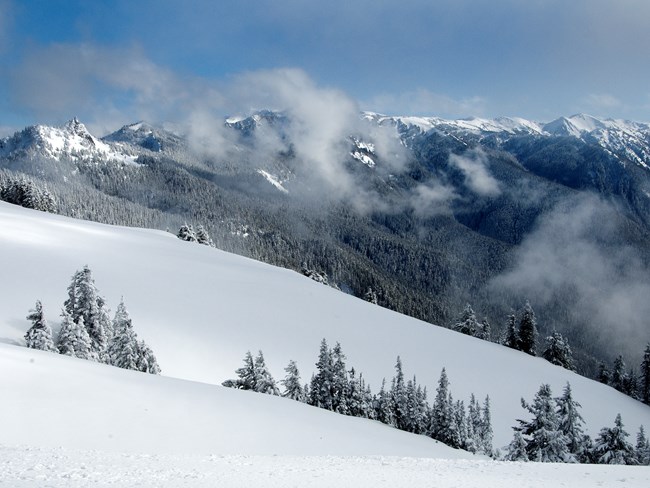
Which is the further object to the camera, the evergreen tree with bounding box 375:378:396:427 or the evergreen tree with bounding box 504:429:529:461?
the evergreen tree with bounding box 375:378:396:427

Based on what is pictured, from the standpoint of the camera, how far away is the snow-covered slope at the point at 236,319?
115ft

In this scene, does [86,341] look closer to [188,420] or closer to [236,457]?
[188,420]

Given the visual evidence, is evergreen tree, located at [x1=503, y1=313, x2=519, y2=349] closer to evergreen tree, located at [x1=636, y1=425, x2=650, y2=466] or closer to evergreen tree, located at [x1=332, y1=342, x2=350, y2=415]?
evergreen tree, located at [x1=636, y1=425, x2=650, y2=466]

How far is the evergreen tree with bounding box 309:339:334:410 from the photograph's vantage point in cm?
3350

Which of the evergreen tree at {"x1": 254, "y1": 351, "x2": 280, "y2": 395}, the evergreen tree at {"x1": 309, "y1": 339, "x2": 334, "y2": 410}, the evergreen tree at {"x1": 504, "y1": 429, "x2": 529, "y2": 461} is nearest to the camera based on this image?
the evergreen tree at {"x1": 504, "y1": 429, "x2": 529, "y2": 461}

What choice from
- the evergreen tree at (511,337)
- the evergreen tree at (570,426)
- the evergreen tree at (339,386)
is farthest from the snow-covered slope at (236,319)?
the evergreen tree at (570,426)

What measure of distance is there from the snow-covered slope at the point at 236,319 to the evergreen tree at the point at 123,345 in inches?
143

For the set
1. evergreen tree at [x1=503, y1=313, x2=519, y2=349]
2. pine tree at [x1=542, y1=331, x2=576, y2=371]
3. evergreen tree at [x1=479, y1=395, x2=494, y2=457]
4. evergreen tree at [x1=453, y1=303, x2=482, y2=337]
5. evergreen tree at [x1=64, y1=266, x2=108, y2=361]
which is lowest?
evergreen tree at [x1=479, y1=395, x2=494, y2=457]

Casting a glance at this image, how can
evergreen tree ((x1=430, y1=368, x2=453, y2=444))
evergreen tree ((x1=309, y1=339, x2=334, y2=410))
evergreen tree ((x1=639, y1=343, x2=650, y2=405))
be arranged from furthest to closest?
1. evergreen tree ((x1=639, y1=343, x2=650, y2=405))
2. evergreen tree ((x1=430, y1=368, x2=453, y2=444))
3. evergreen tree ((x1=309, y1=339, x2=334, y2=410))

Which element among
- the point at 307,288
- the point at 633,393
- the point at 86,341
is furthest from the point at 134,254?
the point at 633,393

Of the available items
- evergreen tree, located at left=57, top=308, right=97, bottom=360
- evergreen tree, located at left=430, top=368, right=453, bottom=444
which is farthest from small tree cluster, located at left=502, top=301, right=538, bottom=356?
evergreen tree, located at left=57, top=308, right=97, bottom=360

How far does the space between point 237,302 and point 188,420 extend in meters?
30.4

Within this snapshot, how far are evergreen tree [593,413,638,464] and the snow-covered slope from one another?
15446 millimetres

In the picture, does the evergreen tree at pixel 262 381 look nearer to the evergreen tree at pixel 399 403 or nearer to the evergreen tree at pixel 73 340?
the evergreen tree at pixel 73 340
